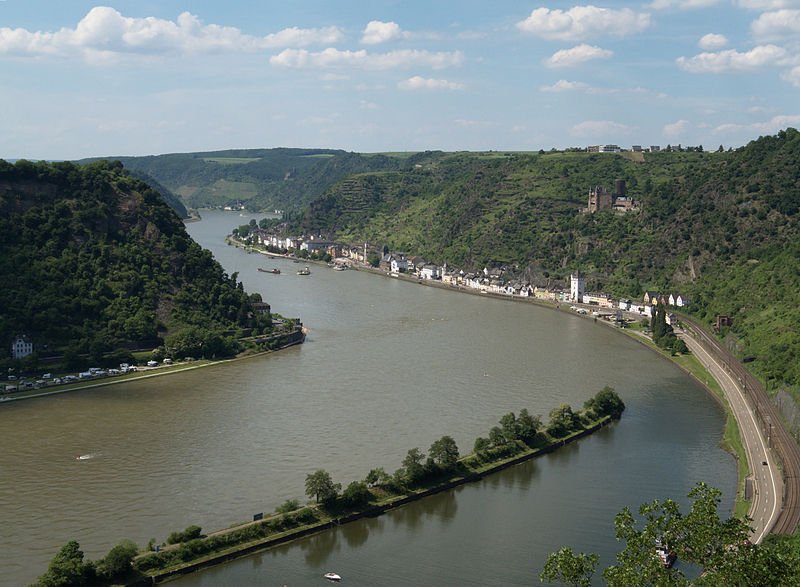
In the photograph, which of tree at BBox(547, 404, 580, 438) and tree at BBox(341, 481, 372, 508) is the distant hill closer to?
tree at BBox(547, 404, 580, 438)

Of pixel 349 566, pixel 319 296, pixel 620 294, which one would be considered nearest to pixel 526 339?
pixel 620 294

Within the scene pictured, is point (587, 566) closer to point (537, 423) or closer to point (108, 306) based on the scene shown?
point (537, 423)

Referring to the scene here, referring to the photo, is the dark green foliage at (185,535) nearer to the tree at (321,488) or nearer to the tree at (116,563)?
the tree at (116,563)

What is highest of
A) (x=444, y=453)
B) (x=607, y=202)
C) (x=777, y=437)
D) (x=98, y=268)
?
(x=607, y=202)

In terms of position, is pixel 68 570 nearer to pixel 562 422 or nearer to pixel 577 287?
pixel 562 422

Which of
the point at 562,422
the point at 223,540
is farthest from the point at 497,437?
the point at 223,540

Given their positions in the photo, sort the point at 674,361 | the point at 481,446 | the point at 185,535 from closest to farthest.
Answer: the point at 185,535
the point at 481,446
the point at 674,361

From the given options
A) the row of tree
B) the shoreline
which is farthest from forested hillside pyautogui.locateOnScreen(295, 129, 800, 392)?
the row of tree
